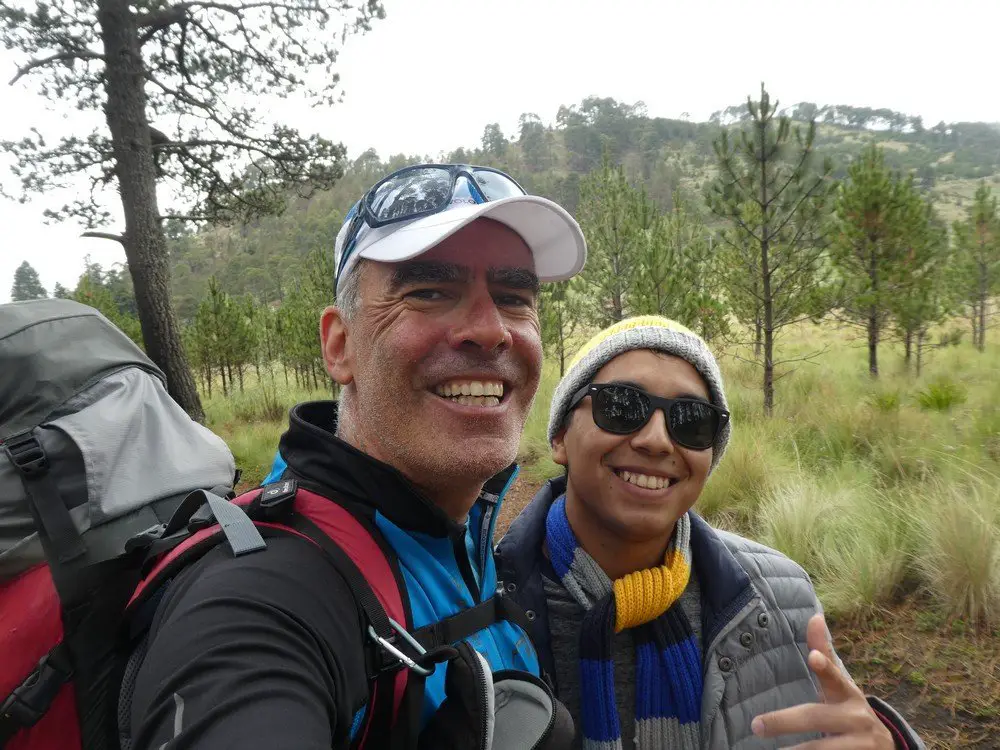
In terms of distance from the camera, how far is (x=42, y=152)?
248 inches

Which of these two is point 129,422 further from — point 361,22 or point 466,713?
point 361,22

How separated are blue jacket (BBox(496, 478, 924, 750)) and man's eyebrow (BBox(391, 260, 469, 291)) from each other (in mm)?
899

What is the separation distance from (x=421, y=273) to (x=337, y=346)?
1.03 ft

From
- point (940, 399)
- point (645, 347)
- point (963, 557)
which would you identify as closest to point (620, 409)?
point (645, 347)

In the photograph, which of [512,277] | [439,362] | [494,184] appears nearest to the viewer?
[439,362]

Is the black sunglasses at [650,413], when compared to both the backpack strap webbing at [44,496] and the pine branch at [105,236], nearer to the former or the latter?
the backpack strap webbing at [44,496]

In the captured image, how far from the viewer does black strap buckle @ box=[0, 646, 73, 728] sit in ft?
3.23

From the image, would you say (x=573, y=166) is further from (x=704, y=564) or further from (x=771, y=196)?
(x=704, y=564)

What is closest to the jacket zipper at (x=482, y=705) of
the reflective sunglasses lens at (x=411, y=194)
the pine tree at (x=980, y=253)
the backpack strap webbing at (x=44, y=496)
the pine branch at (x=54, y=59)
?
the backpack strap webbing at (x=44, y=496)

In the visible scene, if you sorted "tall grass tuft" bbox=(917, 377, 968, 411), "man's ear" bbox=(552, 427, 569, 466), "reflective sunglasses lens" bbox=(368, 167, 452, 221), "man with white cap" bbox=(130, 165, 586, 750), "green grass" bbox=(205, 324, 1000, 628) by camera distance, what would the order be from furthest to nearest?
"tall grass tuft" bbox=(917, 377, 968, 411) < "green grass" bbox=(205, 324, 1000, 628) < "man's ear" bbox=(552, 427, 569, 466) < "reflective sunglasses lens" bbox=(368, 167, 452, 221) < "man with white cap" bbox=(130, 165, 586, 750)

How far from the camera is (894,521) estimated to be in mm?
3836

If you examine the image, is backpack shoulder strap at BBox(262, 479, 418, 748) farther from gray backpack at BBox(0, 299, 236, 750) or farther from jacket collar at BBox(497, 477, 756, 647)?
jacket collar at BBox(497, 477, 756, 647)

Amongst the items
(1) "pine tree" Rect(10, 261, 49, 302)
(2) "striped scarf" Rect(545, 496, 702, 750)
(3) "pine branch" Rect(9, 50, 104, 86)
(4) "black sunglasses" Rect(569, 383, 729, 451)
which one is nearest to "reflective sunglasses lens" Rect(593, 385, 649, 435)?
(4) "black sunglasses" Rect(569, 383, 729, 451)

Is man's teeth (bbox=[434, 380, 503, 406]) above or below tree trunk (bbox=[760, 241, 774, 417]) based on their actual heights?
above
